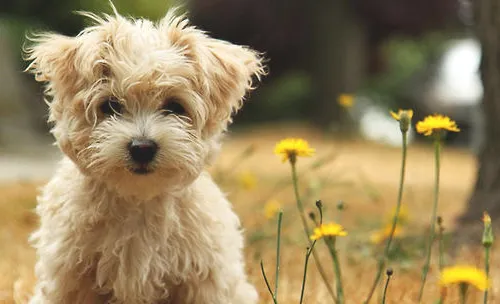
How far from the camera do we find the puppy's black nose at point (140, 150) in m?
2.33

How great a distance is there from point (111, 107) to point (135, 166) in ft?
0.79

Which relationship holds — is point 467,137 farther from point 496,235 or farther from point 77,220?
point 77,220

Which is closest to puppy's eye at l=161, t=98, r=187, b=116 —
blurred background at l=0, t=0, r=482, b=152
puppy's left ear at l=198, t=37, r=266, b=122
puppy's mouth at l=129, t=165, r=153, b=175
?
puppy's left ear at l=198, t=37, r=266, b=122

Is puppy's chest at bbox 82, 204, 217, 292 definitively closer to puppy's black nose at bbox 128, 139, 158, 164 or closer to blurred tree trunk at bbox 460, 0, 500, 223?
puppy's black nose at bbox 128, 139, 158, 164

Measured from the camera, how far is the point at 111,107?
2.45 m

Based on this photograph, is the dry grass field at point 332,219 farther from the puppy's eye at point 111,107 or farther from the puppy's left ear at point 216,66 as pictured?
the puppy's eye at point 111,107

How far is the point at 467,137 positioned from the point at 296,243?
909cm

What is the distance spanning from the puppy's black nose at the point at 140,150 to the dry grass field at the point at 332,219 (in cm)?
89

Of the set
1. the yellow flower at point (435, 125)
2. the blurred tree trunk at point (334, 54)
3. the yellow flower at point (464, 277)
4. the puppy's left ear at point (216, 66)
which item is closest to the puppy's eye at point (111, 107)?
the puppy's left ear at point (216, 66)

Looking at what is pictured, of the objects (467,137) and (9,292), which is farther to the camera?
(467,137)

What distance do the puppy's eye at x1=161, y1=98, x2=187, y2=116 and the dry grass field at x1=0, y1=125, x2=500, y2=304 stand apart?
0.86 metres

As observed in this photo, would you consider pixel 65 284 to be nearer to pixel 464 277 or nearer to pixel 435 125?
pixel 435 125

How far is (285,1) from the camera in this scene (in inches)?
524

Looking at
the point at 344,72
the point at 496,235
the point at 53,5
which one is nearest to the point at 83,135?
the point at 496,235
